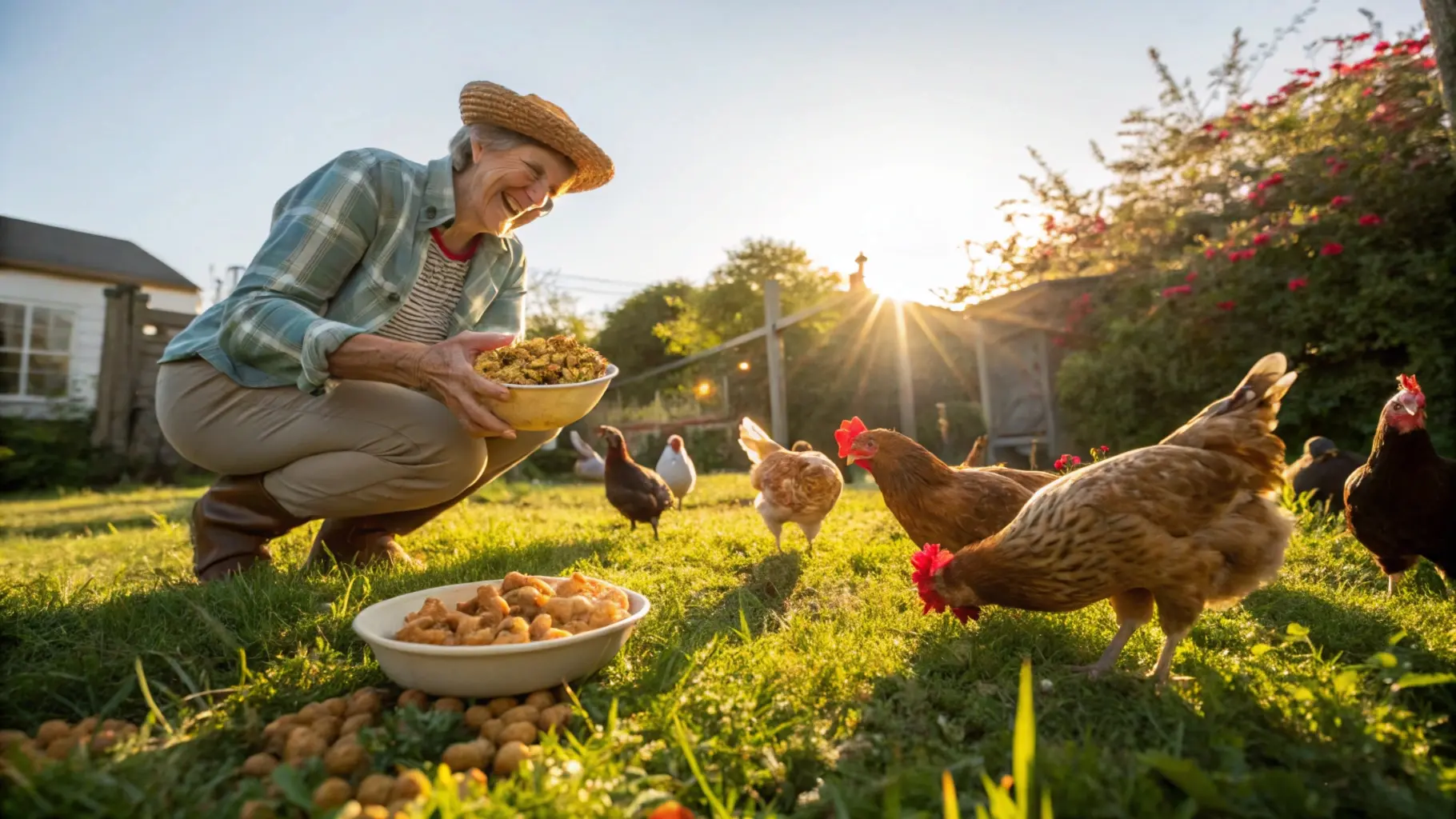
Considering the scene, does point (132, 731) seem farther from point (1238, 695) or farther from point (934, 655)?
point (1238, 695)

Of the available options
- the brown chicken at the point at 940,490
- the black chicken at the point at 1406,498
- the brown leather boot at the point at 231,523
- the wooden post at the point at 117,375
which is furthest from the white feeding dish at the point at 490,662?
the wooden post at the point at 117,375

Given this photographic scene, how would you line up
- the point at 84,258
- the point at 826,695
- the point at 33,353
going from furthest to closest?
the point at 84,258 < the point at 33,353 < the point at 826,695

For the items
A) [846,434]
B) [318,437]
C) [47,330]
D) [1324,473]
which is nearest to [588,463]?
[846,434]

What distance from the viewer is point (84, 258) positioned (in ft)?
48.7

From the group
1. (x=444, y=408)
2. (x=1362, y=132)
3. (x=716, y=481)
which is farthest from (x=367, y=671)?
(x=1362, y=132)

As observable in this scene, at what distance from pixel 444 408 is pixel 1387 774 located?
2880 millimetres

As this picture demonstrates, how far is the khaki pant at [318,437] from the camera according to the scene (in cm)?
258

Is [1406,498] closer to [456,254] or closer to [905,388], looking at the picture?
[456,254]

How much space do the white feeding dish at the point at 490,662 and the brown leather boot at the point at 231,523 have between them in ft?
4.55

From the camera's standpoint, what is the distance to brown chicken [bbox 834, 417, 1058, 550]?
8.86 feet

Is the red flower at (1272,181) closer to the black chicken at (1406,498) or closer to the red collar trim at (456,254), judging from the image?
the black chicken at (1406,498)

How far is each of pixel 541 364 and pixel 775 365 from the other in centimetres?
801

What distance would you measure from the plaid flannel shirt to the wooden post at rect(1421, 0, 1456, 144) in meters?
3.62

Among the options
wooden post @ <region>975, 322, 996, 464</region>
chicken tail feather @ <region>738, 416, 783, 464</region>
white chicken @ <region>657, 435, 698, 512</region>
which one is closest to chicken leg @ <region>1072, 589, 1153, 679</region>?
chicken tail feather @ <region>738, 416, 783, 464</region>
